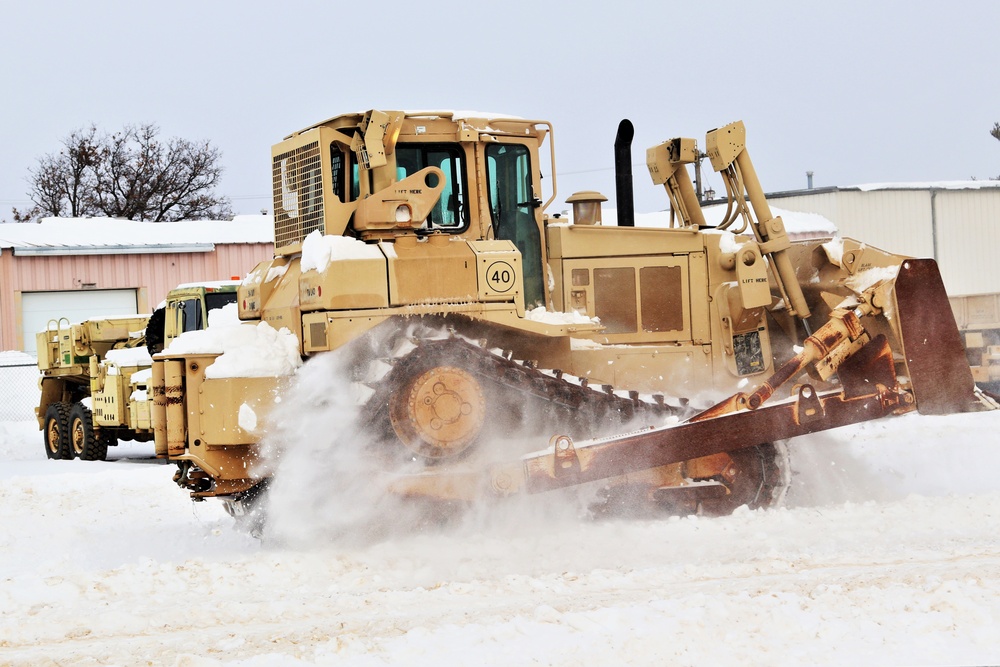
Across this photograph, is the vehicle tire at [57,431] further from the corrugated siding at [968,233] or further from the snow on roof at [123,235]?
the corrugated siding at [968,233]

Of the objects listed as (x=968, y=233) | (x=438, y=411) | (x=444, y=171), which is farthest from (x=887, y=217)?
(x=438, y=411)

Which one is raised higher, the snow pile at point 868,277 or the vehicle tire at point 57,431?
the snow pile at point 868,277

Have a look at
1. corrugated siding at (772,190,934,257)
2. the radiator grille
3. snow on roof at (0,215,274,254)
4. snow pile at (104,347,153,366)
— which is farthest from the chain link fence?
corrugated siding at (772,190,934,257)

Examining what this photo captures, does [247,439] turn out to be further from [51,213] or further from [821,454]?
[51,213]

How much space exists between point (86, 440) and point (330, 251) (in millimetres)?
11032

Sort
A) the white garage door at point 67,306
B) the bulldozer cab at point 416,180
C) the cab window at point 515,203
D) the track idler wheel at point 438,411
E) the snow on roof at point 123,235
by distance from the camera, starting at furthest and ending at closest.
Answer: the snow on roof at point 123,235 < the white garage door at point 67,306 < the cab window at point 515,203 < the bulldozer cab at point 416,180 < the track idler wheel at point 438,411

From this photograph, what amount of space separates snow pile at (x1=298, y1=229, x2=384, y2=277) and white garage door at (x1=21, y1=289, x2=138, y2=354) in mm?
21766

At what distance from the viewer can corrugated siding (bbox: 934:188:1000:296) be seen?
31688 mm

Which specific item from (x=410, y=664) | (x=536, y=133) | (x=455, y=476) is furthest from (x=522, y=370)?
(x=410, y=664)

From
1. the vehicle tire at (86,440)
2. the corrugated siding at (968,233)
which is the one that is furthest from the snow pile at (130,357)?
the corrugated siding at (968,233)

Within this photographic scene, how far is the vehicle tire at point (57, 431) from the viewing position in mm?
17812

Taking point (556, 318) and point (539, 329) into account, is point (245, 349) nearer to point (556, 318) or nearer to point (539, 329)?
point (539, 329)

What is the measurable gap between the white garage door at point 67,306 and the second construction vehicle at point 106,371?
31.5ft

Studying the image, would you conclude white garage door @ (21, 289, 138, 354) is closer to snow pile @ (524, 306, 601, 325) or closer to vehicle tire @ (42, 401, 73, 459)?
vehicle tire @ (42, 401, 73, 459)
